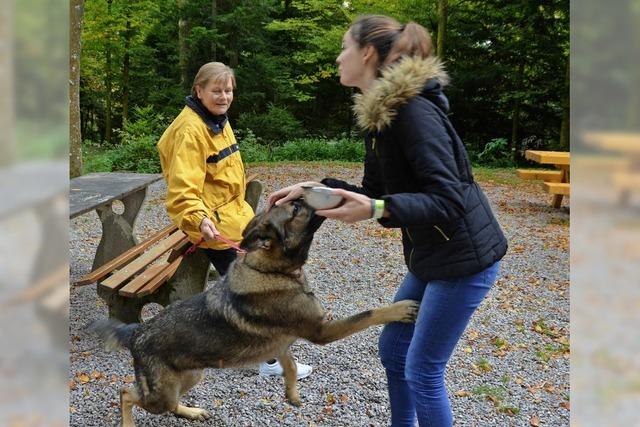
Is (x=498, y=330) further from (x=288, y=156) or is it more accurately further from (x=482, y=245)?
(x=288, y=156)

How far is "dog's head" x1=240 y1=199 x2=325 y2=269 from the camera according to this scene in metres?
3.17

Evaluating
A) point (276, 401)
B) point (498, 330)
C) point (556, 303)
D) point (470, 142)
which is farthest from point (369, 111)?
point (470, 142)

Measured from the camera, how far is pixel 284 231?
3189mm

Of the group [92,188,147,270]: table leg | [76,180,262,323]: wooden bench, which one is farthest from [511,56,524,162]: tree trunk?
[76,180,262,323]: wooden bench

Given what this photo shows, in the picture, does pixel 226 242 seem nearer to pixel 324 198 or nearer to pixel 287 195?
pixel 287 195

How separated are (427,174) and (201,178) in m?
2.13

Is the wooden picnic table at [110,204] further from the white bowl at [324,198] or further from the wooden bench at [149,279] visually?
the white bowl at [324,198]

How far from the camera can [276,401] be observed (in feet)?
→ 13.6

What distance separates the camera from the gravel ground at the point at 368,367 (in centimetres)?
399

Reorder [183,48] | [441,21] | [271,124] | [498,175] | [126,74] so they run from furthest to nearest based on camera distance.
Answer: [126,74]
[271,124]
[183,48]
[441,21]
[498,175]

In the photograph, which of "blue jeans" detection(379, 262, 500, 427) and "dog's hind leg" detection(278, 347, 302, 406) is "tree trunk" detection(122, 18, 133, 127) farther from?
"blue jeans" detection(379, 262, 500, 427)

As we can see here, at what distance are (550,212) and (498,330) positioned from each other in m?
6.79
